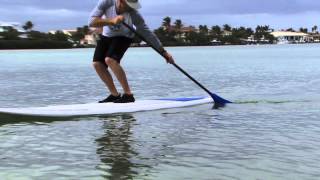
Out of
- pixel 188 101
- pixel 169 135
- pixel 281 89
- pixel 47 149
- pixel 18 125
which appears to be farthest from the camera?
pixel 281 89

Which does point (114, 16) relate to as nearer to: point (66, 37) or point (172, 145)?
point (172, 145)

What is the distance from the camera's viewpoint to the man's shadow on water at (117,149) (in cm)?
571

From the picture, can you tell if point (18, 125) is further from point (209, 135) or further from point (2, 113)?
point (209, 135)

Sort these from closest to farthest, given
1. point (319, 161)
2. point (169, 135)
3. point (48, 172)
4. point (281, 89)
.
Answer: point (48, 172) < point (319, 161) < point (169, 135) < point (281, 89)

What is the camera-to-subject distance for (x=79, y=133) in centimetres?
780

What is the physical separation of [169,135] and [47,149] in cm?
171

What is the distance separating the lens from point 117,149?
673 cm

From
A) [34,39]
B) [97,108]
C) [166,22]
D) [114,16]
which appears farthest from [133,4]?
[166,22]

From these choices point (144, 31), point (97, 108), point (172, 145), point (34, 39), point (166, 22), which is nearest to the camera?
point (172, 145)

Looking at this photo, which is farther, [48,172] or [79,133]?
[79,133]

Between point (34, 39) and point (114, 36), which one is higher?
point (114, 36)

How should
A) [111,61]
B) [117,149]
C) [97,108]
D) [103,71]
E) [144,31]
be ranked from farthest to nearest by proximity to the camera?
[144,31] < [103,71] < [111,61] < [97,108] < [117,149]

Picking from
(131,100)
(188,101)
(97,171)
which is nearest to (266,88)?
(188,101)

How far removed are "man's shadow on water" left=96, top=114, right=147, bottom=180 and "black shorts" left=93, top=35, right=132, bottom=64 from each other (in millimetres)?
1211
